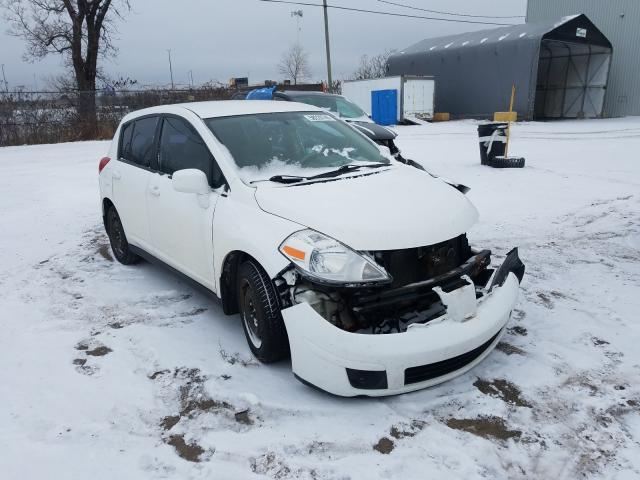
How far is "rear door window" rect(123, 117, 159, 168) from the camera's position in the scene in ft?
14.7

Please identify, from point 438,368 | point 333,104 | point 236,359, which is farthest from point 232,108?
point 333,104

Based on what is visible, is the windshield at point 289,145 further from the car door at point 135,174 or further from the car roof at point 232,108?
the car door at point 135,174

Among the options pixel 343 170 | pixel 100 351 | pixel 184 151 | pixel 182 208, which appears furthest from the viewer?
pixel 184 151

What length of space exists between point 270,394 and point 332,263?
91cm

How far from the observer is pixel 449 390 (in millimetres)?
2953

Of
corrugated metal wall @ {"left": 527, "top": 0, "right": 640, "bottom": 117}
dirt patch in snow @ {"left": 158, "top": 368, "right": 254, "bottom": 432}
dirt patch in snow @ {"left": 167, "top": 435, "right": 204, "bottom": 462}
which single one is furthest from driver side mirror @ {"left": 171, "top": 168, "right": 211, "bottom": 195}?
corrugated metal wall @ {"left": 527, "top": 0, "right": 640, "bottom": 117}

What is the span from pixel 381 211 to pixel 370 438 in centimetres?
127

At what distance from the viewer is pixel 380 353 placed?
8.49 feet

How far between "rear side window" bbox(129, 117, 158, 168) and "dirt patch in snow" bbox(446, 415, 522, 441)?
3314 mm

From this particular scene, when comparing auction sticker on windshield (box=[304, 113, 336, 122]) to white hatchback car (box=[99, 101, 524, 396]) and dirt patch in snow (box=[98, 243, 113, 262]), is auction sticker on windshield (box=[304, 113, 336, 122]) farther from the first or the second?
dirt patch in snow (box=[98, 243, 113, 262])

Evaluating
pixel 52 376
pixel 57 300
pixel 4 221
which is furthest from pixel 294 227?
pixel 4 221

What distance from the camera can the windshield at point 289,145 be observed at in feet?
11.8

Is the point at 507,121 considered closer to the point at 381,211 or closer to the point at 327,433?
the point at 381,211

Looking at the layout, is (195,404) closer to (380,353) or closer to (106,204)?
(380,353)
